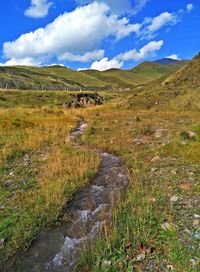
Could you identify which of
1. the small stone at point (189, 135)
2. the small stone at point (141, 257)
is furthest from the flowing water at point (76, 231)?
the small stone at point (189, 135)

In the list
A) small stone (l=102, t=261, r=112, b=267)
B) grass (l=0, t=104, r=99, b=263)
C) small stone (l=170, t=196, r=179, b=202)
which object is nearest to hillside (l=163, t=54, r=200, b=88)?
grass (l=0, t=104, r=99, b=263)

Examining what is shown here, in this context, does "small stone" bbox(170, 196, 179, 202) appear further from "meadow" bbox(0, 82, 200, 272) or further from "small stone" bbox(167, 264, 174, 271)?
"small stone" bbox(167, 264, 174, 271)

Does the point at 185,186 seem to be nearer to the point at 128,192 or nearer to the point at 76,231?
the point at 128,192

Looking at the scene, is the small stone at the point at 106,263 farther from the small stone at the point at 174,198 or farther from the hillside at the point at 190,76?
the hillside at the point at 190,76

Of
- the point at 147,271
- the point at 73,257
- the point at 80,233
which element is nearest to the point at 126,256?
the point at 147,271

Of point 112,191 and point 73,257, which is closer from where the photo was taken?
point 73,257

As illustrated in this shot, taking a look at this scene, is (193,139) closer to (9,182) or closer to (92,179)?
(92,179)

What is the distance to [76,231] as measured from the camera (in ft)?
30.1

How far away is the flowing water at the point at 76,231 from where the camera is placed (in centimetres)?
766

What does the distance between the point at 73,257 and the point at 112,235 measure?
112 cm

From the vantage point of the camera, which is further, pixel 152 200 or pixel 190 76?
pixel 190 76

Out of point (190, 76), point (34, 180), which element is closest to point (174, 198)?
point (34, 180)

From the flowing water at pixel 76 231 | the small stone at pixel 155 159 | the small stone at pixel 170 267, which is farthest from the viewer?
the small stone at pixel 155 159

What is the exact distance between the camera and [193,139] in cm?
1756
